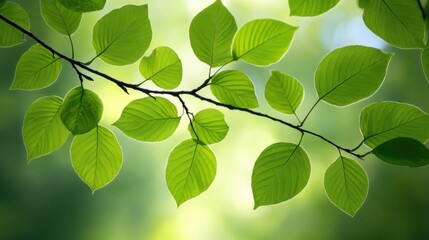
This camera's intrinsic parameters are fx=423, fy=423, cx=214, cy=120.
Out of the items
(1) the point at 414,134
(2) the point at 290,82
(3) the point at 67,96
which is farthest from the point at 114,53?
(1) the point at 414,134

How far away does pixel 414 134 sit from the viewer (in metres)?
0.38

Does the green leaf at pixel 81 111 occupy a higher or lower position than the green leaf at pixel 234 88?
higher

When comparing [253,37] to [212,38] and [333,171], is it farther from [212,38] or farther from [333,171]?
[333,171]

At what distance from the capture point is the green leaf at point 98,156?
1.27 ft

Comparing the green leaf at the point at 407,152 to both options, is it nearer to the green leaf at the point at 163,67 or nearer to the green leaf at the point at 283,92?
the green leaf at the point at 283,92

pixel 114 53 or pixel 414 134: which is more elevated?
pixel 114 53

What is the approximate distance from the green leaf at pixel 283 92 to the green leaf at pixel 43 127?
0.63ft

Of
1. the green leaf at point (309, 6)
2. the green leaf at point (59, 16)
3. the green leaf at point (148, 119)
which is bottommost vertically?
the green leaf at point (148, 119)

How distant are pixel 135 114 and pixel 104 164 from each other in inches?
2.2

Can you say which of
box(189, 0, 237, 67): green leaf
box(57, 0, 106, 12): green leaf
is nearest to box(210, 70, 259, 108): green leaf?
box(189, 0, 237, 67): green leaf

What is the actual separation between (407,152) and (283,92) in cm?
12

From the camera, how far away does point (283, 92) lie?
1.26 feet

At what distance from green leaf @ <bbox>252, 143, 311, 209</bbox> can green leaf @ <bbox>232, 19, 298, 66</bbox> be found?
8 centimetres

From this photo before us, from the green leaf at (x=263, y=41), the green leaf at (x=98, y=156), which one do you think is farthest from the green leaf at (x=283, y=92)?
the green leaf at (x=98, y=156)
